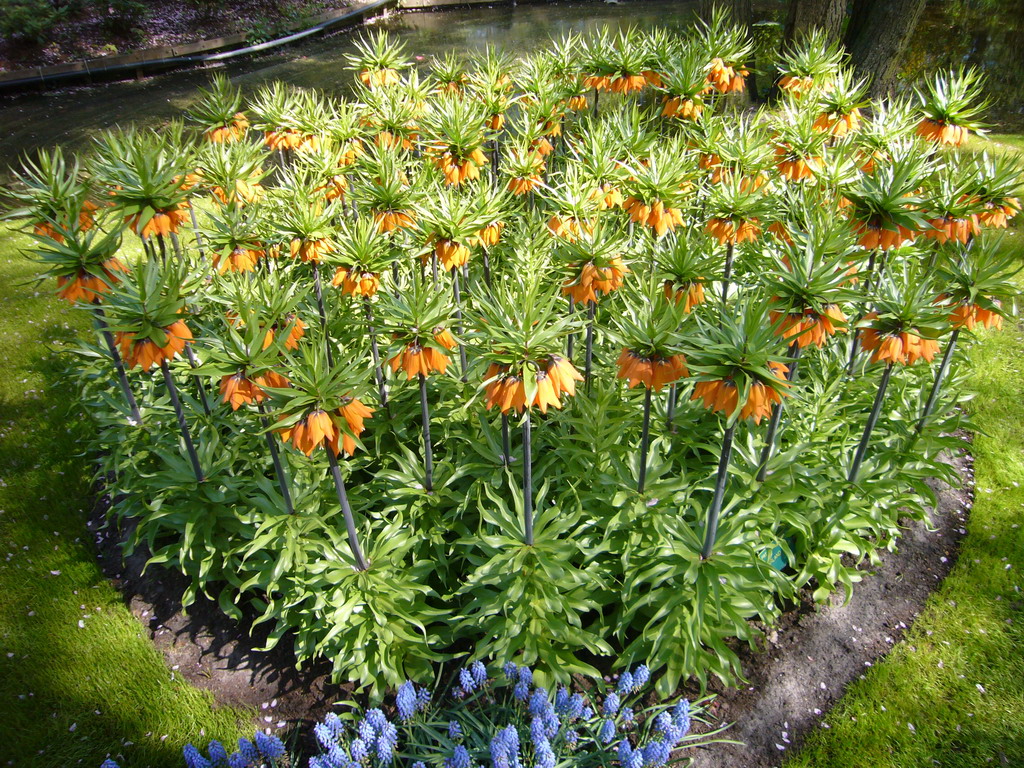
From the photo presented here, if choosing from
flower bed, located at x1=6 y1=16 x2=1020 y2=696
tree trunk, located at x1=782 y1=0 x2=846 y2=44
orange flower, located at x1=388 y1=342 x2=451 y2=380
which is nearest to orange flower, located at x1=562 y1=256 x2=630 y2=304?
flower bed, located at x1=6 y1=16 x2=1020 y2=696

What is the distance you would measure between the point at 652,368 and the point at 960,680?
1965 millimetres

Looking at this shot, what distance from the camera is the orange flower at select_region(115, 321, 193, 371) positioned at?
2330 mm

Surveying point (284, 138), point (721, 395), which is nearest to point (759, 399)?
point (721, 395)

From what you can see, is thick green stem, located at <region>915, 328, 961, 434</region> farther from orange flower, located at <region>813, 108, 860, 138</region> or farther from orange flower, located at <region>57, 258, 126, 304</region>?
orange flower, located at <region>57, 258, 126, 304</region>

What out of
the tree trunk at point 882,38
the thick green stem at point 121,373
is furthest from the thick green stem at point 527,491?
the tree trunk at point 882,38

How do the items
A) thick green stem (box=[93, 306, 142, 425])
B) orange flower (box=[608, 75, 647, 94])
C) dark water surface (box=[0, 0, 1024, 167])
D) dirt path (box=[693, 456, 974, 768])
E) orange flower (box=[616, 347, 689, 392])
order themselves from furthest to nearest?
dark water surface (box=[0, 0, 1024, 167])
orange flower (box=[608, 75, 647, 94])
thick green stem (box=[93, 306, 142, 425])
dirt path (box=[693, 456, 974, 768])
orange flower (box=[616, 347, 689, 392])

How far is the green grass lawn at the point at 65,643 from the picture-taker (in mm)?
2754

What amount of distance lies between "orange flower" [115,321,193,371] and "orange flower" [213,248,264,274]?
642 millimetres

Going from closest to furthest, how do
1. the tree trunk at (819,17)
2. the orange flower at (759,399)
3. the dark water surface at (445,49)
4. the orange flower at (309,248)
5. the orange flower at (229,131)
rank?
the orange flower at (759,399) < the orange flower at (309,248) < the orange flower at (229,131) < the tree trunk at (819,17) < the dark water surface at (445,49)

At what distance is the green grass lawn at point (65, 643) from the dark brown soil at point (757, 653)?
0.31 ft

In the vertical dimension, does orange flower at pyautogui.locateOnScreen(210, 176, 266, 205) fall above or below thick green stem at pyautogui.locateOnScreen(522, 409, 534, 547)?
above

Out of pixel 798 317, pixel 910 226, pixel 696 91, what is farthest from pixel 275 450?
pixel 696 91

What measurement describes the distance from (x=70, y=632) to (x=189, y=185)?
2155 mm

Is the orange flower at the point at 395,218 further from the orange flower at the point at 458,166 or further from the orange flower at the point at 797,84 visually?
the orange flower at the point at 797,84
